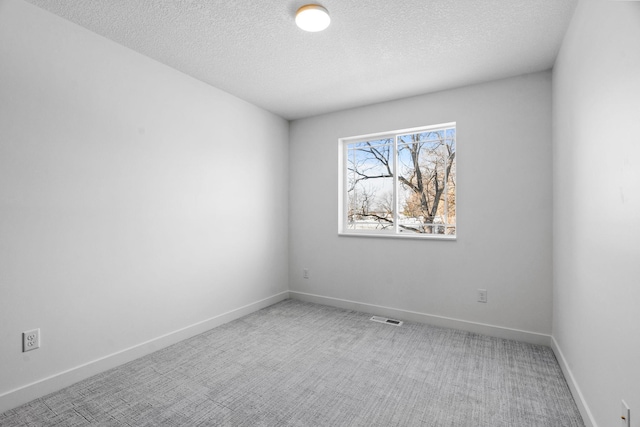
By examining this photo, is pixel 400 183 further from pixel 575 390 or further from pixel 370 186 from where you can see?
pixel 575 390

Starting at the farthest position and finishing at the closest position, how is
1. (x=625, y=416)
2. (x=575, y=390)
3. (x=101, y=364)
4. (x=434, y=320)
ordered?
(x=434, y=320)
(x=101, y=364)
(x=575, y=390)
(x=625, y=416)

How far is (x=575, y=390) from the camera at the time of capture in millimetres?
1896

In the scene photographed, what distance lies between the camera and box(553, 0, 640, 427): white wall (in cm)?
121

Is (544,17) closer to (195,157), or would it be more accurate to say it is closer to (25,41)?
(195,157)

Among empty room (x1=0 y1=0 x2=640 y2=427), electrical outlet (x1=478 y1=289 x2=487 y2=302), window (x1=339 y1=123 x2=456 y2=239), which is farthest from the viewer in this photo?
window (x1=339 y1=123 x2=456 y2=239)

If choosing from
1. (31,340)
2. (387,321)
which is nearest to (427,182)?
(387,321)

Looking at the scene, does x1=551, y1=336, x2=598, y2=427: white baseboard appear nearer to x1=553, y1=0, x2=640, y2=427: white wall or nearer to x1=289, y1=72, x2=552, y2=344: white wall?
x1=553, y1=0, x2=640, y2=427: white wall

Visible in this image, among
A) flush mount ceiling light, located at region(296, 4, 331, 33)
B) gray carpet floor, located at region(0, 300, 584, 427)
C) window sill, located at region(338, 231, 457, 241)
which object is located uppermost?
flush mount ceiling light, located at region(296, 4, 331, 33)

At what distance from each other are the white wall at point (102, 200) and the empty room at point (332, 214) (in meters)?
0.01

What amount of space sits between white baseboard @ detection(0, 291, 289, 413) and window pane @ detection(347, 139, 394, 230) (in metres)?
1.78

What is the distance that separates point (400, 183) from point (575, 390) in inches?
90.2

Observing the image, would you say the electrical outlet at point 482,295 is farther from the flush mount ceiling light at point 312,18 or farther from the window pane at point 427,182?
the flush mount ceiling light at point 312,18

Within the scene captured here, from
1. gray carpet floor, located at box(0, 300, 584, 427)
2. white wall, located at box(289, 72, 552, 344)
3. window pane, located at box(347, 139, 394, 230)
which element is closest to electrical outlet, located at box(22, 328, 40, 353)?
gray carpet floor, located at box(0, 300, 584, 427)

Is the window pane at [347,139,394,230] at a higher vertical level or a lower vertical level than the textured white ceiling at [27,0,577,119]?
lower
